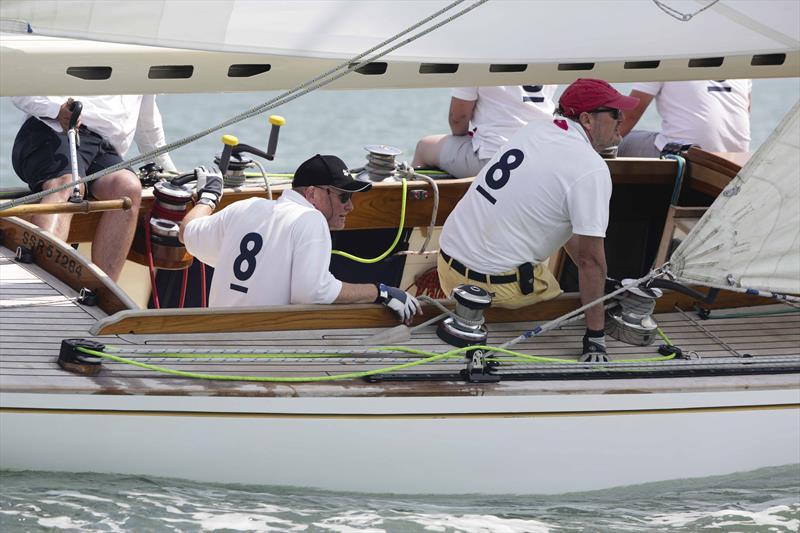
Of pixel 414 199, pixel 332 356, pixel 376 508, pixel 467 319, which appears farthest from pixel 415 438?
pixel 414 199

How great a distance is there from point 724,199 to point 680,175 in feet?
4.80

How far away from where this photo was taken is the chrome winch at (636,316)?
4418 millimetres

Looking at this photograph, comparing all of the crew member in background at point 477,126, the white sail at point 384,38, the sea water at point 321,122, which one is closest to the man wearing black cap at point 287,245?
the white sail at point 384,38

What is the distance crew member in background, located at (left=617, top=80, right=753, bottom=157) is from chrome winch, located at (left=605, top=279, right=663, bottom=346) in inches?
84.2

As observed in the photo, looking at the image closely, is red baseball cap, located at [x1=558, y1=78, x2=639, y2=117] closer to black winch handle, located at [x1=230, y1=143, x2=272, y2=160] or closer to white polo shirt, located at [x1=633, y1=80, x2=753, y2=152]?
black winch handle, located at [x1=230, y1=143, x2=272, y2=160]

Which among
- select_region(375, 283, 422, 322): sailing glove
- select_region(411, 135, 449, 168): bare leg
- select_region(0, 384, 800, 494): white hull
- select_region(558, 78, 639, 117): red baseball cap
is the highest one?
select_region(411, 135, 449, 168): bare leg

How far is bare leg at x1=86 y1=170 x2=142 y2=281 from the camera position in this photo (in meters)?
5.04

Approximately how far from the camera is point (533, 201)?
4.29 meters

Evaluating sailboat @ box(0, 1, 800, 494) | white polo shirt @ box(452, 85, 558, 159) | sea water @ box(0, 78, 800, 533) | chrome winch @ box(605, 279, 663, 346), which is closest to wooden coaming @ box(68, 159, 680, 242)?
white polo shirt @ box(452, 85, 558, 159)

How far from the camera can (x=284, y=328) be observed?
425cm

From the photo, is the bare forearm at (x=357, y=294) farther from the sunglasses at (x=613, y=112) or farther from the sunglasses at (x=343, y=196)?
the sunglasses at (x=613, y=112)

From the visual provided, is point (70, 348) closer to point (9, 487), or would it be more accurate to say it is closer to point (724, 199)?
point (9, 487)

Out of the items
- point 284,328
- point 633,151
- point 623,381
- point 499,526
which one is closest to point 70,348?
point 284,328

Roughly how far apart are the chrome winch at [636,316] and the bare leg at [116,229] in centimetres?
194
